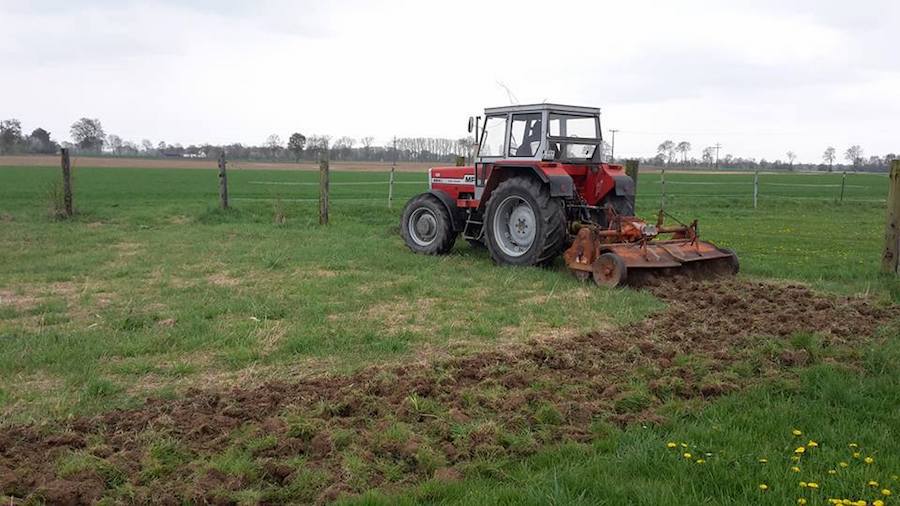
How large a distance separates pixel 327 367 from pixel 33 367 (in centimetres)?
211

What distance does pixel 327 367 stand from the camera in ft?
17.6

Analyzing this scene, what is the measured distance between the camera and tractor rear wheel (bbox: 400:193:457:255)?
440 inches

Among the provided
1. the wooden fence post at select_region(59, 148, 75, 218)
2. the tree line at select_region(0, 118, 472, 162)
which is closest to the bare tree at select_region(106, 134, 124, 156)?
the tree line at select_region(0, 118, 472, 162)

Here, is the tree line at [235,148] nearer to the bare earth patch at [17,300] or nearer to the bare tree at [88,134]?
the bare tree at [88,134]

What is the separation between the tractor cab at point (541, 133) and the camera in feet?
32.4

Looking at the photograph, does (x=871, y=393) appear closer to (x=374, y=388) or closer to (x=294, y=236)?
(x=374, y=388)

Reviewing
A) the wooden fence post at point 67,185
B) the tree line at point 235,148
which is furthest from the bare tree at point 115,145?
the wooden fence post at point 67,185

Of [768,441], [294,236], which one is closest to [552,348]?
[768,441]

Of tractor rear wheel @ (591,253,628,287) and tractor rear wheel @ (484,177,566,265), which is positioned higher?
tractor rear wheel @ (484,177,566,265)

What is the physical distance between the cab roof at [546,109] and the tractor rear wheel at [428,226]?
1.72m

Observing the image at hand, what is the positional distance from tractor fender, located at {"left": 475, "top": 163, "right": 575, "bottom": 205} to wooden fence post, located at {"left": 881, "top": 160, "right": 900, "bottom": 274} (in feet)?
12.8

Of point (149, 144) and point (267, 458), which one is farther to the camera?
point (149, 144)

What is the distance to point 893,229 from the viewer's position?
898 centimetres

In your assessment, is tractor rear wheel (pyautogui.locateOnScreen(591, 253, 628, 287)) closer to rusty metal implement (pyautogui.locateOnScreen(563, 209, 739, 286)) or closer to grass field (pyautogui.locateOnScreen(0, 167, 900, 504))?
rusty metal implement (pyautogui.locateOnScreen(563, 209, 739, 286))
